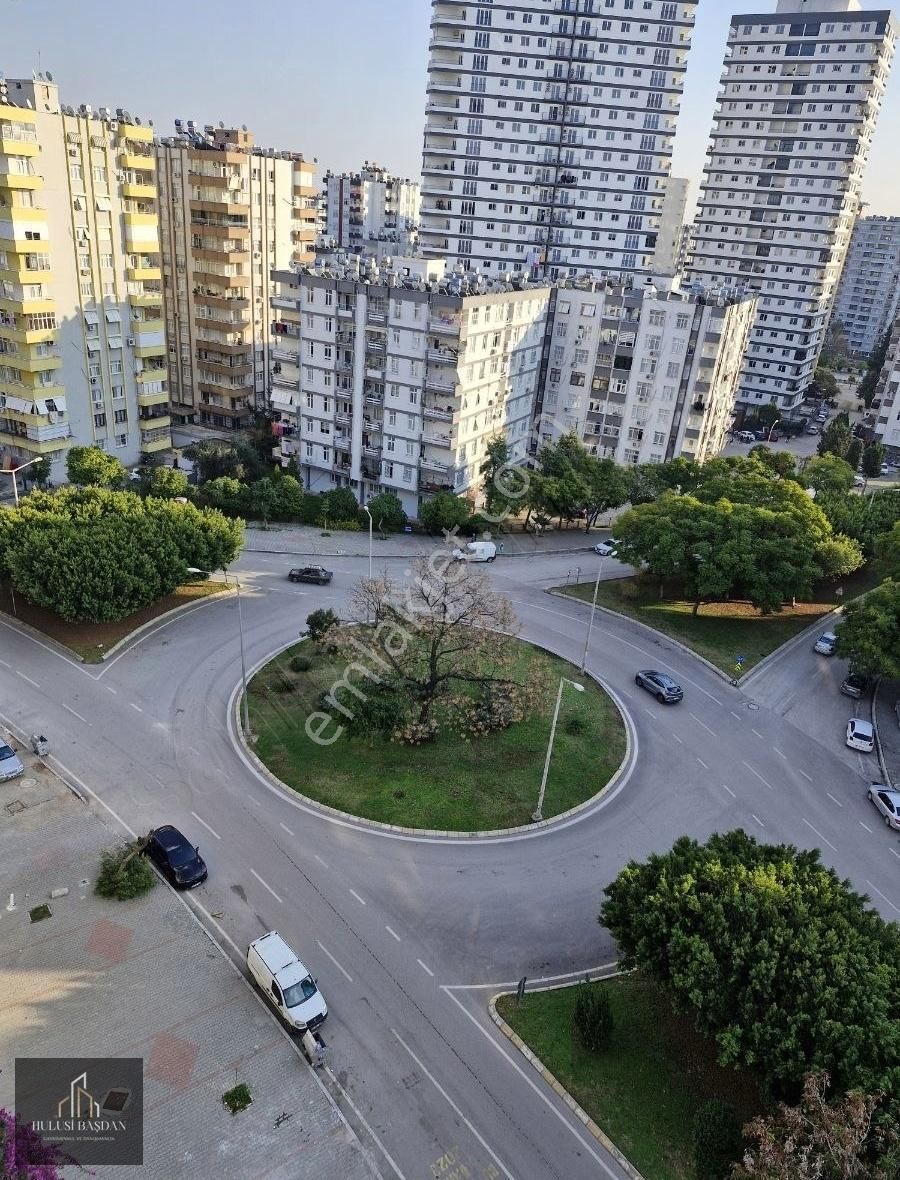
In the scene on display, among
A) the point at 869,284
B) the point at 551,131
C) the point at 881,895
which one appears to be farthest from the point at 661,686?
the point at 869,284

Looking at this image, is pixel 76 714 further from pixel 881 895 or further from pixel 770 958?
pixel 881 895

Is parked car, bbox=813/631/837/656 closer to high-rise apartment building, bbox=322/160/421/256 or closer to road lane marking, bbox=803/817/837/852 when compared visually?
road lane marking, bbox=803/817/837/852

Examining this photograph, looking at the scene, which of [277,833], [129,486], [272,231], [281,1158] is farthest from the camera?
[272,231]

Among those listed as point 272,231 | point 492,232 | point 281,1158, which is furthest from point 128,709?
point 492,232

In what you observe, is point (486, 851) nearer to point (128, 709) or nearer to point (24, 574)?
point (128, 709)

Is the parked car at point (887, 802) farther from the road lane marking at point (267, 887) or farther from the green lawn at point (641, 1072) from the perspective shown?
the road lane marking at point (267, 887)

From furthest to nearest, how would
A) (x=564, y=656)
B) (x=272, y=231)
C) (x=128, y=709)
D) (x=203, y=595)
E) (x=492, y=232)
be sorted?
1. (x=492, y=232)
2. (x=272, y=231)
3. (x=203, y=595)
4. (x=564, y=656)
5. (x=128, y=709)
